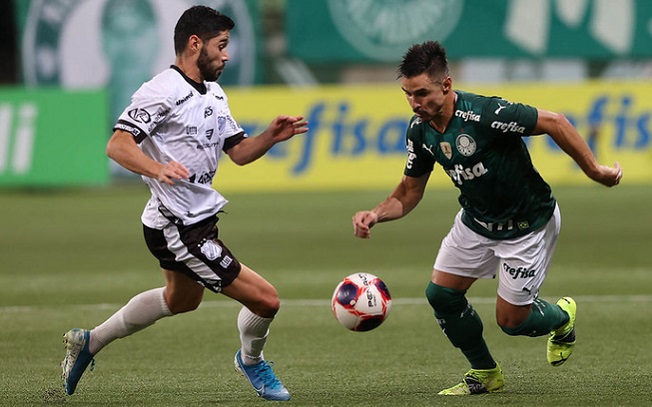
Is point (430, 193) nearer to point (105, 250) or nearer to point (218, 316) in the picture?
point (105, 250)

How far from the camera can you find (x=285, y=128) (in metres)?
7.17

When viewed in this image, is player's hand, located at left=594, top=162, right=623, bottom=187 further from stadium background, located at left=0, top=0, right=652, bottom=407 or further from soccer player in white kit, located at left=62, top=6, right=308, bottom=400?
stadium background, located at left=0, top=0, right=652, bottom=407

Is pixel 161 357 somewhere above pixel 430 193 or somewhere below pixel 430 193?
above

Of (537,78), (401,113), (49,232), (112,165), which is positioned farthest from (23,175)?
(537,78)

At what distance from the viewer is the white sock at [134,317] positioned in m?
7.15

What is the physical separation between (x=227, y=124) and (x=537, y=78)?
54.7 ft

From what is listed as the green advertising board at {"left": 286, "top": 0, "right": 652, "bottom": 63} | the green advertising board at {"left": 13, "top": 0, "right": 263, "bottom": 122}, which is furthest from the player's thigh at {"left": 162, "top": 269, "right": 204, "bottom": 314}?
the green advertising board at {"left": 286, "top": 0, "right": 652, "bottom": 63}

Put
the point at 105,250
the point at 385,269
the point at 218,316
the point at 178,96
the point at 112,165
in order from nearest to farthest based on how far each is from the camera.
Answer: the point at 178,96
the point at 218,316
the point at 385,269
the point at 105,250
the point at 112,165

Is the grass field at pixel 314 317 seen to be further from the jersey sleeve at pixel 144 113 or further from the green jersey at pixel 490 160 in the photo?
the jersey sleeve at pixel 144 113

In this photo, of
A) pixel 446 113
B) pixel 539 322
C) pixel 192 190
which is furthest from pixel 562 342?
pixel 192 190

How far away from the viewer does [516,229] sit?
280 inches

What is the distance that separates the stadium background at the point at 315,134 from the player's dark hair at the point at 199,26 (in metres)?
4.29

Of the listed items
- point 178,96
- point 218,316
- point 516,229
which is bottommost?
point 218,316

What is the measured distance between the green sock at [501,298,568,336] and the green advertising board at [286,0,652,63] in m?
15.8
